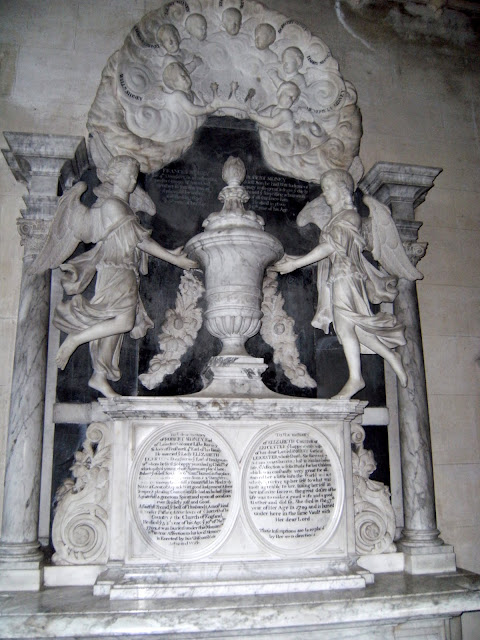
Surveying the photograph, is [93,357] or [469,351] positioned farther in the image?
[469,351]

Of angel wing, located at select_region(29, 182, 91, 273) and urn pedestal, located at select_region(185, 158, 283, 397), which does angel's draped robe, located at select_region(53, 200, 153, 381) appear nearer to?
angel wing, located at select_region(29, 182, 91, 273)

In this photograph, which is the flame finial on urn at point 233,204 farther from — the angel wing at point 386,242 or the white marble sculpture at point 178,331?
the angel wing at point 386,242

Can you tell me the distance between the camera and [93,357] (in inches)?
168

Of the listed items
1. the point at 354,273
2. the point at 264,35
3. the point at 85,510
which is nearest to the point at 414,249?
the point at 354,273

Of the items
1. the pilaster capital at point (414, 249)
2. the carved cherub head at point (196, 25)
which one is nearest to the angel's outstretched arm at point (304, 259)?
the pilaster capital at point (414, 249)

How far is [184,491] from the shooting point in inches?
146

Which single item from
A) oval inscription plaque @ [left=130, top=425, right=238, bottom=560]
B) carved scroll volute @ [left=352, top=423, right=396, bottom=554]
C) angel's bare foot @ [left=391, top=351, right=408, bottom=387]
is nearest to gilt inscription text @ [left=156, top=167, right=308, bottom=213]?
angel's bare foot @ [left=391, top=351, right=408, bottom=387]

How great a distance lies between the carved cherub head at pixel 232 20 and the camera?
5152 millimetres

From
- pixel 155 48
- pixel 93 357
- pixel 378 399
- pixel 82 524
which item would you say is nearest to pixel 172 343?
pixel 93 357

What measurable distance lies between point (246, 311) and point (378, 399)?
1.44 meters

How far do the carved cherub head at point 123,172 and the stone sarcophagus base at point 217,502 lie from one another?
1.82 m

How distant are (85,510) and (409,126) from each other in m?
4.74

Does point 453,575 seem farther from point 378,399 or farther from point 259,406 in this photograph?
point 259,406

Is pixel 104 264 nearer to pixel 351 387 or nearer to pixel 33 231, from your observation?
pixel 33 231
